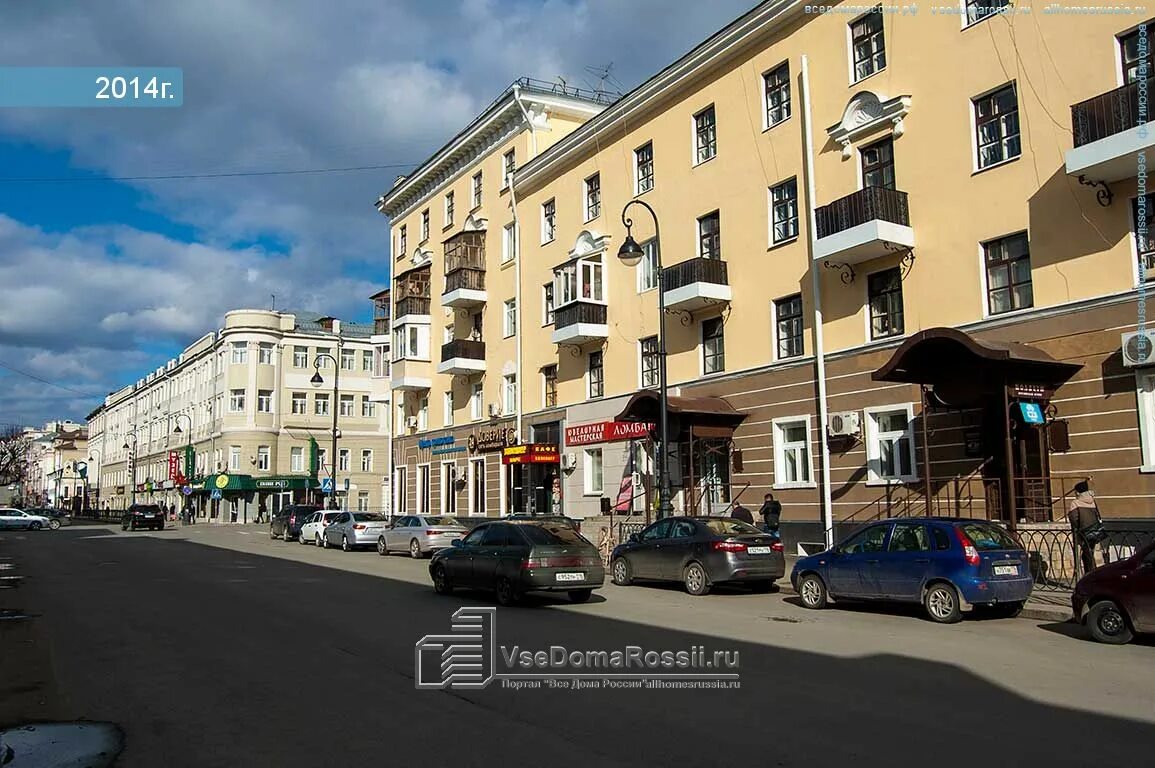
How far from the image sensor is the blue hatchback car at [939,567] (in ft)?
41.5

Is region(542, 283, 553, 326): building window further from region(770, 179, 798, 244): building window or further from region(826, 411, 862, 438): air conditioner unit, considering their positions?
region(826, 411, 862, 438): air conditioner unit

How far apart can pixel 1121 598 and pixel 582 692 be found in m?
6.97

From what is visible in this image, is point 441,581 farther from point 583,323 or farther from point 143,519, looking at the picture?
point 143,519

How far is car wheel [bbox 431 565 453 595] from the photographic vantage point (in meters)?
16.6

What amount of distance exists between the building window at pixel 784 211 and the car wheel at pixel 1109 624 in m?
13.8

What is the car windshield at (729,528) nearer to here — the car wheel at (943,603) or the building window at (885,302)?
the car wheel at (943,603)

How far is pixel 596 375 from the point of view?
31125 mm

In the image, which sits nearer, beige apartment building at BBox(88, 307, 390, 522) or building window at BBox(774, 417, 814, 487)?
building window at BBox(774, 417, 814, 487)

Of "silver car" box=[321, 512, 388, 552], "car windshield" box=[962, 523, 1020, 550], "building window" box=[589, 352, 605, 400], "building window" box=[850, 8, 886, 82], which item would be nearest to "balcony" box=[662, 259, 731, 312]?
"building window" box=[589, 352, 605, 400]

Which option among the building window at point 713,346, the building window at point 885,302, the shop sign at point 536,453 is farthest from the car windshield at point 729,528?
the shop sign at point 536,453

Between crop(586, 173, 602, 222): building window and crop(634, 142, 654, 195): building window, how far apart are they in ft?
6.78

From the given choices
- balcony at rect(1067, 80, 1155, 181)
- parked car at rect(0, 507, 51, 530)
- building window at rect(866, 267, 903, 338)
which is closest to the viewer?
balcony at rect(1067, 80, 1155, 181)

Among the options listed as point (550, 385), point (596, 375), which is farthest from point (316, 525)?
point (596, 375)

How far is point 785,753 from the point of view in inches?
243
